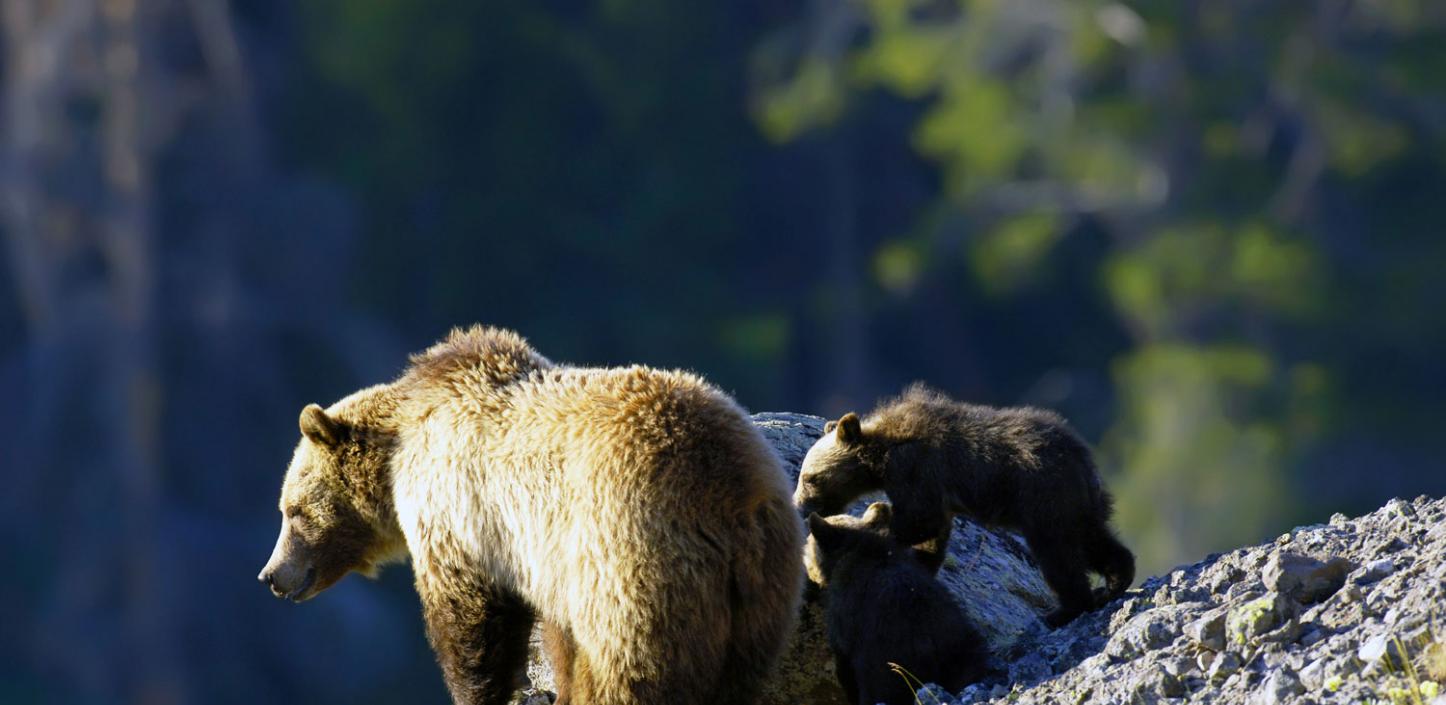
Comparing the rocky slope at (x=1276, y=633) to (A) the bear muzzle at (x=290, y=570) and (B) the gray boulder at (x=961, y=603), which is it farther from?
(A) the bear muzzle at (x=290, y=570)

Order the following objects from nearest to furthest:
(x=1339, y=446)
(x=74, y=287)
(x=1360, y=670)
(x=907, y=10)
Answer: (x=1360, y=670), (x=1339, y=446), (x=74, y=287), (x=907, y=10)

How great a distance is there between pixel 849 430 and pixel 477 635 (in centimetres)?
135

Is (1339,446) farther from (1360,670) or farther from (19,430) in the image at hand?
(1360,670)

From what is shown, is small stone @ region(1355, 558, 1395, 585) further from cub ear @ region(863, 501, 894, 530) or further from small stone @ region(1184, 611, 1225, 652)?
cub ear @ region(863, 501, 894, 530)

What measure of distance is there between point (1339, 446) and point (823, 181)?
318 inches

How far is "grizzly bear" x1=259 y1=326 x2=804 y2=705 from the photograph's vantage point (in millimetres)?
5887

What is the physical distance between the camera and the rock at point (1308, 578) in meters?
5.67

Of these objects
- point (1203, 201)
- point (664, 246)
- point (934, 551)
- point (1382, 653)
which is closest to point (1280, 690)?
point (1382, 653)

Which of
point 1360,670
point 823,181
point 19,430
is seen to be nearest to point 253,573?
point 19,430

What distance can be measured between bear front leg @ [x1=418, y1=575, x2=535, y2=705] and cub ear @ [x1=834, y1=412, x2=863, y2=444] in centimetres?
116

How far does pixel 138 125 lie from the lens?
24.7m

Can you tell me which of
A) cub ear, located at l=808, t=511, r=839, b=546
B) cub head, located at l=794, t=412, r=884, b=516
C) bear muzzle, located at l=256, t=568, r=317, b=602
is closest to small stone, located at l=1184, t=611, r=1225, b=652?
cub ear, located at l=808, t=511, r=839, b=546

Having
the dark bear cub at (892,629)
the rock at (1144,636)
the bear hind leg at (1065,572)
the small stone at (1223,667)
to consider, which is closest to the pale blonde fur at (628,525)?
the dark bear cub at (892,629)

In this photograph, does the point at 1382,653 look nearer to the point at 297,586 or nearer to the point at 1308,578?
the point at 1308,578
